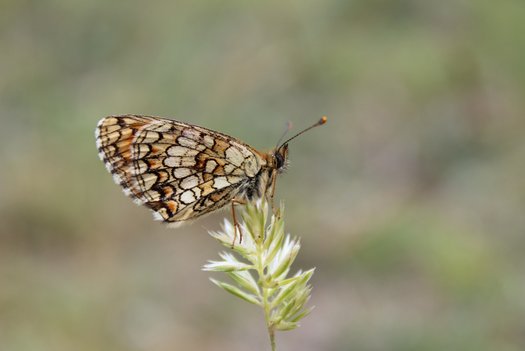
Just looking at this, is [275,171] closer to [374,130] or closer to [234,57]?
[374,130]

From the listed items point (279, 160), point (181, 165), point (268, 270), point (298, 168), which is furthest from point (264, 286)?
point (298, 168)

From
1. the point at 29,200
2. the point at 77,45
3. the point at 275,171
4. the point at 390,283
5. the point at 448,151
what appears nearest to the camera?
the point at 275,171

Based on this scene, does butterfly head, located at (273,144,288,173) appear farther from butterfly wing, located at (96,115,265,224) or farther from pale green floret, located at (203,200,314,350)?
pale green floret, located at (203,200,314,350)

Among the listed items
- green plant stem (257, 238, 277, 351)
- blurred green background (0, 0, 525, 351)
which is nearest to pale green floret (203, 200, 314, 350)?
green plant stem (257, 238, 277, 351)

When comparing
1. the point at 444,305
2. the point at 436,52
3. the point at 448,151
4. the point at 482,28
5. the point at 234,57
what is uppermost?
the point at 482,28

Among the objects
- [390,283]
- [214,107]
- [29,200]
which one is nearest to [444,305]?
[390,283]

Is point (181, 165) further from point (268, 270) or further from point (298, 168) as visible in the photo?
point (298, 168)
